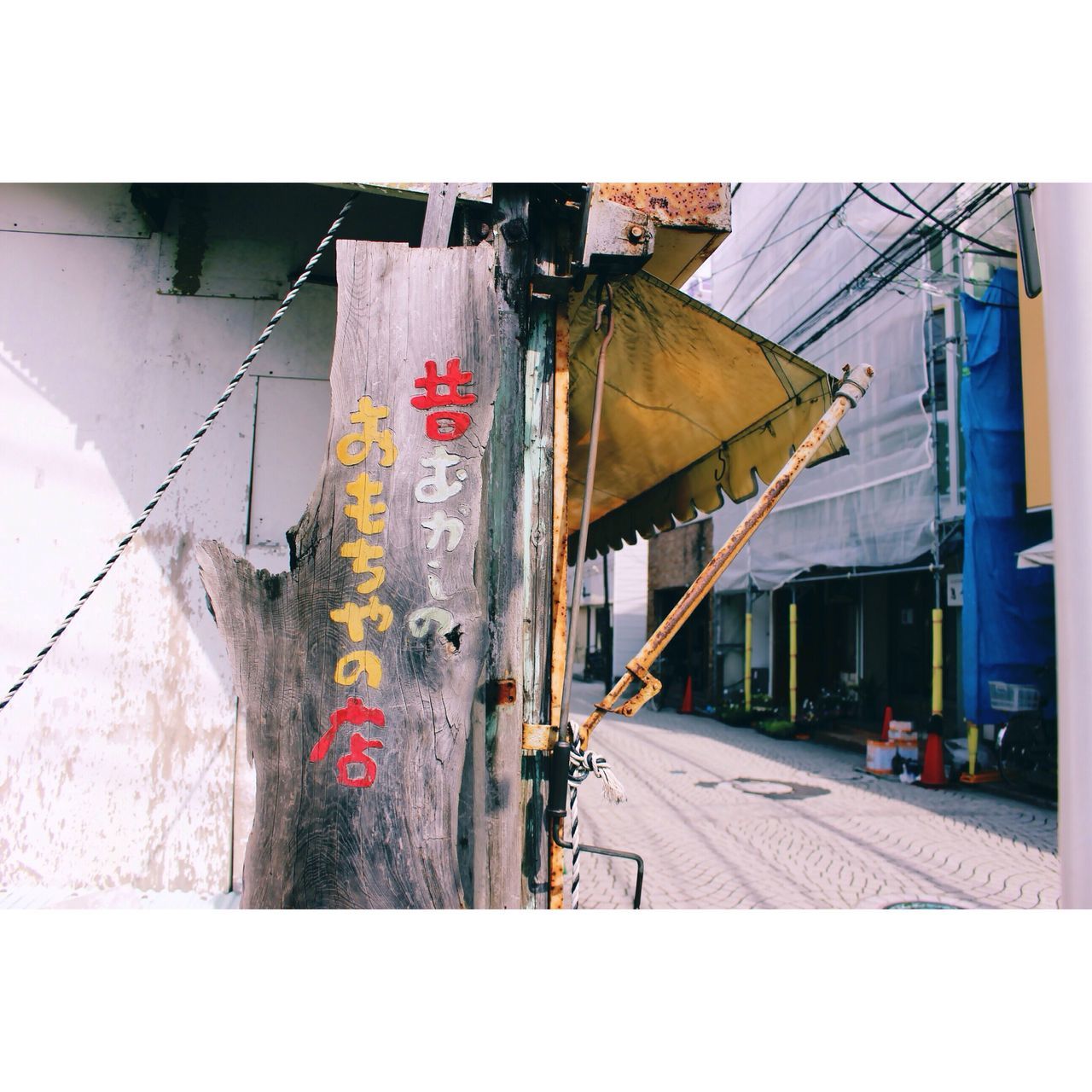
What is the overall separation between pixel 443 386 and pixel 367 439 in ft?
0.94

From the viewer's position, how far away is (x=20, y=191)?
12.0 ft

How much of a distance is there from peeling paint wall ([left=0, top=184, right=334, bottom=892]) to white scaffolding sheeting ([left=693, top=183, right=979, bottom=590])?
9211 millimetres

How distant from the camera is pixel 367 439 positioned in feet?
7.20

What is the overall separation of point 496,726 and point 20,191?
3.68 meters

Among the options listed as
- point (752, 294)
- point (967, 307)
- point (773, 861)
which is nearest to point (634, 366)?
point (773, 861)

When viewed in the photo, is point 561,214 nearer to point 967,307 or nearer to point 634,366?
point 634,366

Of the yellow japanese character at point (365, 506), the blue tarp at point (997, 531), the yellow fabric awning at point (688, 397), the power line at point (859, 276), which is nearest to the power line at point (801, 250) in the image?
the power line at point (859, 276)

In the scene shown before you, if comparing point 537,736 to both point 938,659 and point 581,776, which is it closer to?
point 581,776

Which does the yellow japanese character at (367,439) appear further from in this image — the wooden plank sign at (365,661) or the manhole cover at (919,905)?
the manhole cover at (919,905)

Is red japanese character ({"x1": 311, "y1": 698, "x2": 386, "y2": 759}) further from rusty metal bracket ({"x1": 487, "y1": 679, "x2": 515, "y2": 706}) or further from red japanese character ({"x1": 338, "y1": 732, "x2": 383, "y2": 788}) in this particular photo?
rusty metal bracket ({"x1": 487, "y1": 679, "x2": 515, "y2": 706})

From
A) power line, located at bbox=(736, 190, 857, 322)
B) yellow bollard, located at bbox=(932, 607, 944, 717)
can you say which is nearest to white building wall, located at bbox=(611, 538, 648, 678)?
power line, located at bbox=(736, 190, 857, 322)

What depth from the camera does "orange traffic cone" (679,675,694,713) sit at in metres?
17.7

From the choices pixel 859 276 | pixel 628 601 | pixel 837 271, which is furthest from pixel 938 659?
pixel 628 601

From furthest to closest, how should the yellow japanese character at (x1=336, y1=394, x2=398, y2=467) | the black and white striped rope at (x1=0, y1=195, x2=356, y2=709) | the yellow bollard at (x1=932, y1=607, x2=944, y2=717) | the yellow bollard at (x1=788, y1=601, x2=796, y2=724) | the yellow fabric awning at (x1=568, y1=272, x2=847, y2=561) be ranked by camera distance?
the yellow bollard at (x1=788, y1=601, x2=796, y2=724) < the yellow bollard at (x1=932, y1=607, x2=944, y2=717) < the yellow fabric awning at (x1=568, y1=272, x2=847, y2=561) < the yellow japanese character at (x1=336, y1=394, x2=398, y2=467) < the black and white striped rope at (x1=0, y1=195, x2=356, y2=709)
